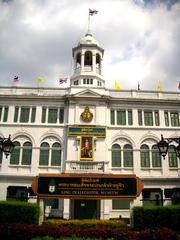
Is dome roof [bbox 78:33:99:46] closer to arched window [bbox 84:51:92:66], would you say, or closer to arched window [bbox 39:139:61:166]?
arched window [bbox 84:51:92:66]

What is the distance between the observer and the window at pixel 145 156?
26.9 m

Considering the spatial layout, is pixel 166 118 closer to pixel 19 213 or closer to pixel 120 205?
pixel 120 205

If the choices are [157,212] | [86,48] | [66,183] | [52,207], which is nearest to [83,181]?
[66,183]

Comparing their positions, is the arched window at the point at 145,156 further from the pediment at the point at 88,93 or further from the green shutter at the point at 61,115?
the green shutter at the point at 61,115

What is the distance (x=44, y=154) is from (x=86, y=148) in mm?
4664

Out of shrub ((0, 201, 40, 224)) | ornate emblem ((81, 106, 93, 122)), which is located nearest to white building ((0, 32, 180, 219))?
ornate emblem ((81, 106, 93, 122))

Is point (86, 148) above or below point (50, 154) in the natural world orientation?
above

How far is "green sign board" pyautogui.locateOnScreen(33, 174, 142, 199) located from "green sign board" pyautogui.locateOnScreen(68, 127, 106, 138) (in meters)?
10.4

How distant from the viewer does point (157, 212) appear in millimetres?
14703

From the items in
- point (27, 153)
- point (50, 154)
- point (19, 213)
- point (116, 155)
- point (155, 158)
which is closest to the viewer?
point (19, 213)

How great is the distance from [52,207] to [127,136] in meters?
10.9

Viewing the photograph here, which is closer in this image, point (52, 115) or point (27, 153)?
point (27, 153)

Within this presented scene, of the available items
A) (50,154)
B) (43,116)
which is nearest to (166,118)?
(50,154)

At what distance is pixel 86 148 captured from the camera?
85.9 feet
